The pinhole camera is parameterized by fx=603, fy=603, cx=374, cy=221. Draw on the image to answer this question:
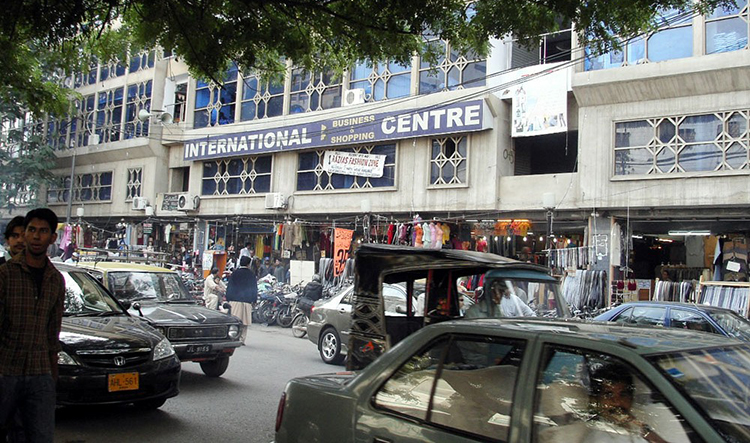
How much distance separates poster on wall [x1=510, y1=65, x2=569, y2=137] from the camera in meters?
16.5

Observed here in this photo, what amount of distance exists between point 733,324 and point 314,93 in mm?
16258

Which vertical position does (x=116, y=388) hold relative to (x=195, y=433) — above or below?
above

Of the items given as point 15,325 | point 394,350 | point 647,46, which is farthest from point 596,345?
point 647,46

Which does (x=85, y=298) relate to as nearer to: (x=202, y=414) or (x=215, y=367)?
(x=202, y=414)

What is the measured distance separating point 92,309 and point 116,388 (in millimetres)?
1441

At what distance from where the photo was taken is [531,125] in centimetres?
1719

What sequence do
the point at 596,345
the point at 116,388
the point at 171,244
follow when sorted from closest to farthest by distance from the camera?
the point at 596,345 < the point at 116,388 < the point at 171,244

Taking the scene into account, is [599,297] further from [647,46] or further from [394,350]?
[394,350]

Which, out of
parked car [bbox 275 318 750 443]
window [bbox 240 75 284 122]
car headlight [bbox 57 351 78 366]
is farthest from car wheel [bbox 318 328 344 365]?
window [bbox 240 75 284 122]

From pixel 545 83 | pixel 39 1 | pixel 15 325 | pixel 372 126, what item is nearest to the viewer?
pixel 15 325

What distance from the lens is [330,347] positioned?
11414mm

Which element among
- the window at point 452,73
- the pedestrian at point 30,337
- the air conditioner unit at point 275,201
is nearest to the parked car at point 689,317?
A: the pedestrian at point 30,337

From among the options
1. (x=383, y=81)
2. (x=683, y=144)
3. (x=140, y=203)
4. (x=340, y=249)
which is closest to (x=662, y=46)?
(x=683, y=144)

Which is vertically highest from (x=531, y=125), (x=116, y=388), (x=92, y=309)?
(x=531, y=125)
